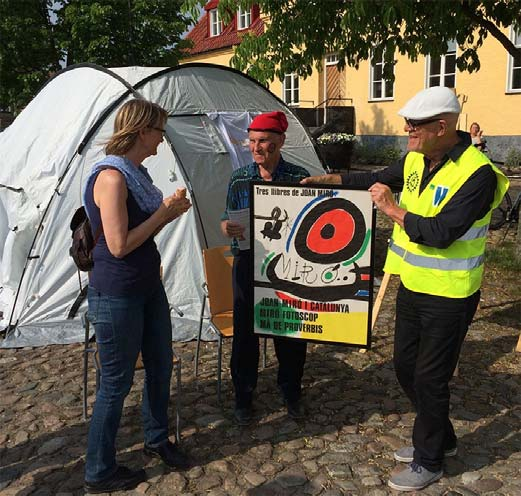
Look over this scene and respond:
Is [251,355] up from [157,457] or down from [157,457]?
up

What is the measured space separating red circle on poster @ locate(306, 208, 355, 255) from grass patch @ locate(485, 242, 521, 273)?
4.73 m

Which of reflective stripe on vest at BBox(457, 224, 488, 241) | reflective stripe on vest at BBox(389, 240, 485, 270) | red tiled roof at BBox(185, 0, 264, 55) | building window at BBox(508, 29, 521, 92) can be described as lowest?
reflective stripe on vest at BBox(389, 240, 485, 270)

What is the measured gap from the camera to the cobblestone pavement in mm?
3158

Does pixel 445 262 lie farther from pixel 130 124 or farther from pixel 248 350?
pixel 130 124

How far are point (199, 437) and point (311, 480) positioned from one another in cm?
80

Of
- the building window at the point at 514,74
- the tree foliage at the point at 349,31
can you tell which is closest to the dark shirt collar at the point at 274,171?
the tree foliage at the point at 349,31

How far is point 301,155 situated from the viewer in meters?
6.80

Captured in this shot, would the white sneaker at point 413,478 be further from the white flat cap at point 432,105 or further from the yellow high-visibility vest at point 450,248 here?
the white flat cap at point 432,105

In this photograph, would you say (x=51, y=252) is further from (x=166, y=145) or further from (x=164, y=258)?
(x=166, y=145)

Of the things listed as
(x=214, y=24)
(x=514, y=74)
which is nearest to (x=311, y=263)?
(x=514, y=74)

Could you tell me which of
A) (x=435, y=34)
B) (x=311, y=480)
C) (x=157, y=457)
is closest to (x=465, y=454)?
(x=311, y=480)

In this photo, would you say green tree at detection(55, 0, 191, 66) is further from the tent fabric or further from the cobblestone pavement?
the cobblestone pavement

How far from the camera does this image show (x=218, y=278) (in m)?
4.41

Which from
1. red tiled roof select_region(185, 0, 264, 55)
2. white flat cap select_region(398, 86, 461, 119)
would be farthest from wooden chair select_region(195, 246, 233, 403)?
red tiled roof select_region(185, 0, 264, 55)
